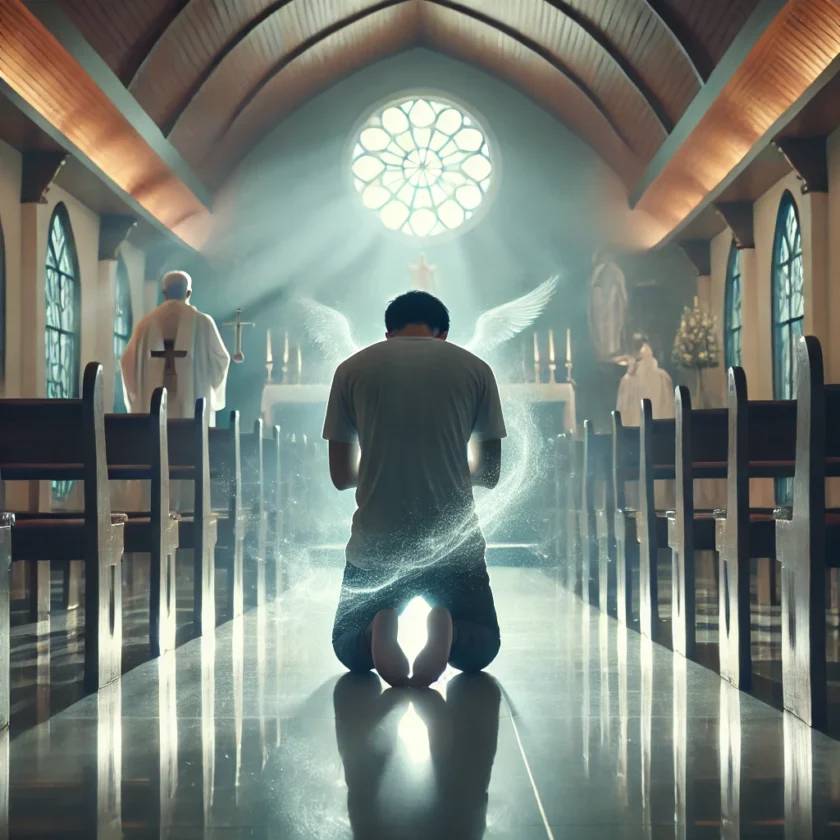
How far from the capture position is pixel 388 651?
3271 mm

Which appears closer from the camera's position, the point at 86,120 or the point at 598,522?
the point at 598,522

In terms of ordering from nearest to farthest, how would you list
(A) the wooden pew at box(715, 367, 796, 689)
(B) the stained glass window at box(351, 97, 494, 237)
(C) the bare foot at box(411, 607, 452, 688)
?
(C) the bare foot at box(411, 607, 452, 688)
(A) the wooden pew at box(715, 367, 796, 689)
(B) the stained glass window at box(351, 97, 494, 237)

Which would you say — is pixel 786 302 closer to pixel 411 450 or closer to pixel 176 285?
pixel 176 285

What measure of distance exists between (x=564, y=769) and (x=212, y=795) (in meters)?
0.77

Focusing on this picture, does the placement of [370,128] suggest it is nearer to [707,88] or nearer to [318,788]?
[707,88]

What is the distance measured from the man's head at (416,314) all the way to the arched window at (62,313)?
274 inches

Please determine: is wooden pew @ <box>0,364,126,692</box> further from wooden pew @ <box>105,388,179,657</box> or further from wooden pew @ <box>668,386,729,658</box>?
wooden pew @ <box>668,386,729,658</box>

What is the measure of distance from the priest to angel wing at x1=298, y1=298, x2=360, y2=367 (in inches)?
221

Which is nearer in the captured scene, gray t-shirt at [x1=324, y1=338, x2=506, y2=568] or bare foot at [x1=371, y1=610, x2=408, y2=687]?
bare foot at [x1=371, y1=610, x2=408, y2=687]

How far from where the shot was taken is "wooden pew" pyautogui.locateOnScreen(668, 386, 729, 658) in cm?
422

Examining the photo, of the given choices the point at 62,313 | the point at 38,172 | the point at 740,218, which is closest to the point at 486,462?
the point at 38,172

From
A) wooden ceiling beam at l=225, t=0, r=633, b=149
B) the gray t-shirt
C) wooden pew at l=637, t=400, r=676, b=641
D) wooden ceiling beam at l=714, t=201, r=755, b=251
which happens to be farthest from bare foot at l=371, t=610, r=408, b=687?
wooden ceiling beam at l=225, t=0, r=633, b=149

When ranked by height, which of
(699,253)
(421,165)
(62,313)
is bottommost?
(62,313)

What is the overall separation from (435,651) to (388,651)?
14cm
